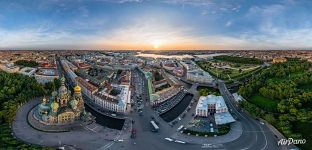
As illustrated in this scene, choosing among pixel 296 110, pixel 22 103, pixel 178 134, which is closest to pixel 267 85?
pixel 296 110

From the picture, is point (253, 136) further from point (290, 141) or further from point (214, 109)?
point (214, 109)

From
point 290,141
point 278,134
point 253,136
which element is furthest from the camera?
point 278,134

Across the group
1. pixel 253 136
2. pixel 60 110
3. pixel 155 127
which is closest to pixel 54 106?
pixel 60 110

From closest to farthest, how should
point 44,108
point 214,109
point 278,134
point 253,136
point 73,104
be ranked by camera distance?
point 253,136 → point 278,134 → point 73,104 → point 44,108 → point 214,109

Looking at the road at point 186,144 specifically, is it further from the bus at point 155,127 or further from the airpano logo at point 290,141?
the airpano logo at point 290,141

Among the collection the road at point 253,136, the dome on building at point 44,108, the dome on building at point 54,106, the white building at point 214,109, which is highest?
the dome on building at point 54,106

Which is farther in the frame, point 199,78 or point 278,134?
point 199,78

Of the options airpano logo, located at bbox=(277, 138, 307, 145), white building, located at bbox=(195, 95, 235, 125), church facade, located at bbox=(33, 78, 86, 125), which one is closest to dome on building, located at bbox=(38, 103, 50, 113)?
church facade, located at bbox=(33, 78, 86, 125)

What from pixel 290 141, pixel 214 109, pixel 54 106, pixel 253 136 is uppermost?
pixel 54 106

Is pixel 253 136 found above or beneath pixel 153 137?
beneath

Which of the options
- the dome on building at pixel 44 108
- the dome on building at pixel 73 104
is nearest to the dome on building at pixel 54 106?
the dome on building at pixel 44 108

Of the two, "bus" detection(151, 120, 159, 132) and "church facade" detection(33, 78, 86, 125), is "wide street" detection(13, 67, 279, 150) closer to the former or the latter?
"bus" detection(151, 120, 159, 132)

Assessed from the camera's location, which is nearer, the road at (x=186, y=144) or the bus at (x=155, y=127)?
the road at (x=186, y=144)

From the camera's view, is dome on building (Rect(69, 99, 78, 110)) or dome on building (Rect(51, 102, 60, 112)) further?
dome on building (Rect(69, 99, 78, 110))
